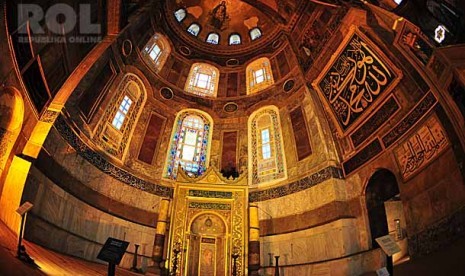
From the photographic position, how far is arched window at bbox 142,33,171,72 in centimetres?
1470

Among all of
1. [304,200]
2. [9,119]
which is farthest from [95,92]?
[304,200]

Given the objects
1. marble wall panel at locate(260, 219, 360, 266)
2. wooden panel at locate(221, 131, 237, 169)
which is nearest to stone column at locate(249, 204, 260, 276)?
marble wall panel at locate(260, 219, 360, 266)

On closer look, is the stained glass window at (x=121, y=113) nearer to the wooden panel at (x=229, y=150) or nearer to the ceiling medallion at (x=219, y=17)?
the wooden panel at (x=229, y=150)

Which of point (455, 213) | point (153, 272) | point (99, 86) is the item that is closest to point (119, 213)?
point (153, 272)

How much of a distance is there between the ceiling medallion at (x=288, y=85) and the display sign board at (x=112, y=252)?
35.4 ft

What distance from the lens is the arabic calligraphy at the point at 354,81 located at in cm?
1090

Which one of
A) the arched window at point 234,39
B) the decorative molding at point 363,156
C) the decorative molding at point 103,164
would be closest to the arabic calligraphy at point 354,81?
the decorative molding at point 363,156

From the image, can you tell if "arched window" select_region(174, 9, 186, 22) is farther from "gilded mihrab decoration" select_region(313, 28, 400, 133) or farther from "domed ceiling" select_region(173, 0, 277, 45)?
"gilded mihrab decoration" select_region(313, 28, 400, 133)

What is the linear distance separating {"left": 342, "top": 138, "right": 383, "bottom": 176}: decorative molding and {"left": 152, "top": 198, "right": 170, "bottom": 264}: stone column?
623 centimetres

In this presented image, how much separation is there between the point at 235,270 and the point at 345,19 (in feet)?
28.2

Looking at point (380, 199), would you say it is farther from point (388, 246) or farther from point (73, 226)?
point (73, 226)

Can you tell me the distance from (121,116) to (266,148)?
5.81 m

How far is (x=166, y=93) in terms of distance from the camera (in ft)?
50.1

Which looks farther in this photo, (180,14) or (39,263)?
(180,14)
